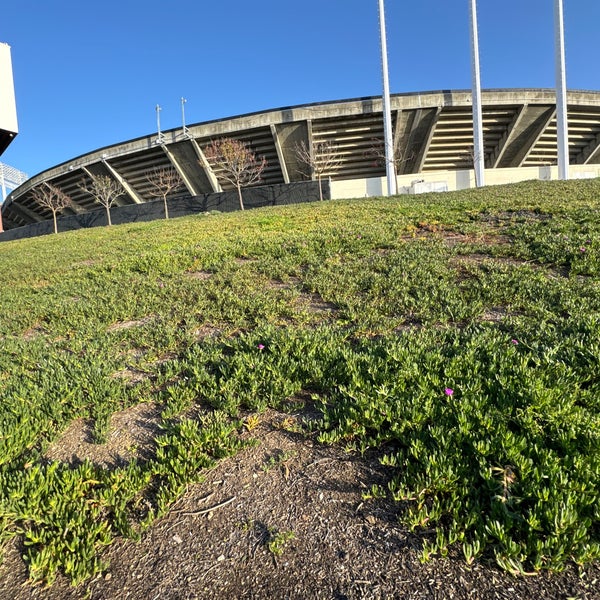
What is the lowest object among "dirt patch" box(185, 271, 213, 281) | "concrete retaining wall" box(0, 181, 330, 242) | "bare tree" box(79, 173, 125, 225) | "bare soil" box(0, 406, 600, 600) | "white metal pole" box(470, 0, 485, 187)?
"bare soil" box(0, 406, 600, 600)

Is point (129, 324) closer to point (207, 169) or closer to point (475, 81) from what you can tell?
point (207, 169)

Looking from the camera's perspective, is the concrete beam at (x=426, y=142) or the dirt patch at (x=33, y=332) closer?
the dirt patch at (x=33, y=332)

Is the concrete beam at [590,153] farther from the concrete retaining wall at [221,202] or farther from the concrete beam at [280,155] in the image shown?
the concrete beam at [280,155]

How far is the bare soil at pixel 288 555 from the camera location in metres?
1.44

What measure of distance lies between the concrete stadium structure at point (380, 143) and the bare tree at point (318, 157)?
349 mm

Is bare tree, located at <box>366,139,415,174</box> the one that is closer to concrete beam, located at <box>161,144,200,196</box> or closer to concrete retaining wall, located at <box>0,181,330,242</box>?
concrete retaining wall, located at <box>0,181,330,242</box>

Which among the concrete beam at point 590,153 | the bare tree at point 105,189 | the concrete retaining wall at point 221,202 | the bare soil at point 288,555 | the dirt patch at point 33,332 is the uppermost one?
the concrete beam at point 590,153

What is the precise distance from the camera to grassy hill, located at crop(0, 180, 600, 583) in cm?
167

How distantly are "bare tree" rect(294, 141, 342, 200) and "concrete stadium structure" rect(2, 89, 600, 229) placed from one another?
0.35 m

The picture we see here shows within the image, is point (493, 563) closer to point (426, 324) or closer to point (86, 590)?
point (86, 590)

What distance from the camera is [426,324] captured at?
12.6 ft

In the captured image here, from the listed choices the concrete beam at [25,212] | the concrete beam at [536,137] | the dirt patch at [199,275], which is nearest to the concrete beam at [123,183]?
the concrete beam at [25,212]

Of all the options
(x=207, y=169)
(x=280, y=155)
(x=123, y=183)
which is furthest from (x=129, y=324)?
(x=123, y=183)

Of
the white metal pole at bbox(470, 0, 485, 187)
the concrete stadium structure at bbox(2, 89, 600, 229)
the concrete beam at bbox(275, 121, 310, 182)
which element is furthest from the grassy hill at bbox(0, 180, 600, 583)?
the concrete beam at bbox(275, 121, 310, 182)
